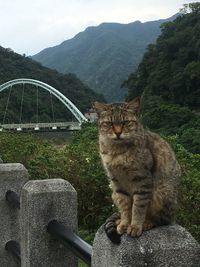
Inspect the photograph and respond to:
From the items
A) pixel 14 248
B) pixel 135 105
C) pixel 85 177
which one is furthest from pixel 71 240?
pixel 85 177

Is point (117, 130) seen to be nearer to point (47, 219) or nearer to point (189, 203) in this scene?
point (47, 219)

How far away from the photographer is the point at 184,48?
52250 millimetres

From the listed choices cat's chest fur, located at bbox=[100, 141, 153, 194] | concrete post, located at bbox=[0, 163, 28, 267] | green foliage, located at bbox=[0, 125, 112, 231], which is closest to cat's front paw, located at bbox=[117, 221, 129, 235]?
cat's chest fur, located at bbox=[100, 141, 153, 194]

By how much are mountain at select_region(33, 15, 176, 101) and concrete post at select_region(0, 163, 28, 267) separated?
8046 centimetres

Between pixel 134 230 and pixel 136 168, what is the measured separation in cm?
33

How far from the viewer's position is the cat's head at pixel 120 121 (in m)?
2.22

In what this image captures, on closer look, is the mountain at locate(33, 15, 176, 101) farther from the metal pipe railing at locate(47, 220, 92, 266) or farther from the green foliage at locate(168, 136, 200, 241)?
the metal pipe railing at locate(47, 220, 92, 266)

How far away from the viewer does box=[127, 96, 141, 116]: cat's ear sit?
2326mm

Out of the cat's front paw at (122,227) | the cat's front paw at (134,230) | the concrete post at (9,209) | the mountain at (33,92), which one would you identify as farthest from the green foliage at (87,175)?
the mountain at (33,92)

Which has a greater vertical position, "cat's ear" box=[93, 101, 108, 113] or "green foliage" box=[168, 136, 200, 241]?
"cat's ear" box=[93, 101, 108, 113]

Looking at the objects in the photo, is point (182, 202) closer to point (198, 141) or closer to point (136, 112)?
point (136, 112)

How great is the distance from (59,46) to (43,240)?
183706mm

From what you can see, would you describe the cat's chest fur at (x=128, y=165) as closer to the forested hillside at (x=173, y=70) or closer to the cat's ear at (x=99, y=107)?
the cat's ear at (x=99, y=107)

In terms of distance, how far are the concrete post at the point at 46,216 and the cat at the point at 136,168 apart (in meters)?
0.59
